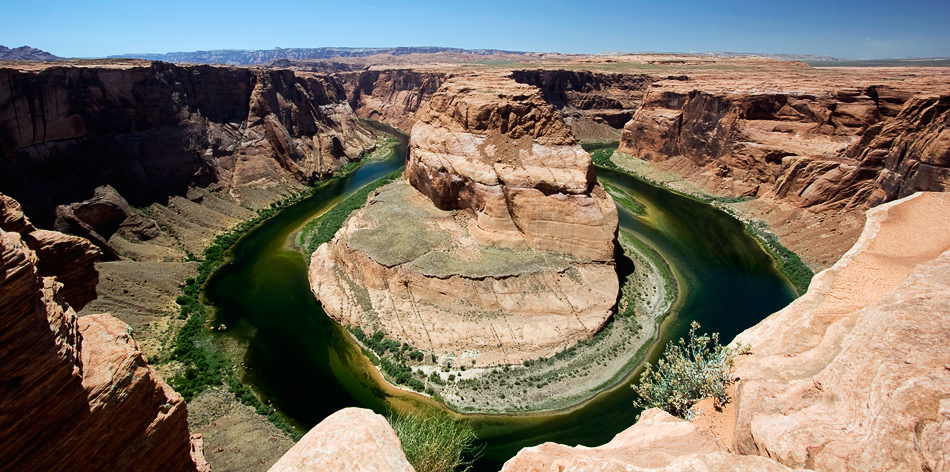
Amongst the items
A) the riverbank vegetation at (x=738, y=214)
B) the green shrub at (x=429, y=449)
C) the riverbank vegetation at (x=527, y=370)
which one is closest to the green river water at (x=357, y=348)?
the riverbank vegetation at (x=527, y=370)

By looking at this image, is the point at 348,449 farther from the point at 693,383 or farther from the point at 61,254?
the point at 61,254

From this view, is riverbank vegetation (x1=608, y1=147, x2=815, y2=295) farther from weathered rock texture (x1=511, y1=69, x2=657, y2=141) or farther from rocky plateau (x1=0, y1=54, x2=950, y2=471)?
weathered rock texture (x1=511, y1=69, x2=657, y2=141)

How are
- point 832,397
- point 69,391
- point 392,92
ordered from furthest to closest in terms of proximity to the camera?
point 392,92
point 832,397
point 69,391

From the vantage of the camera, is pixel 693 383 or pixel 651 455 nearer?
pixel 651 455

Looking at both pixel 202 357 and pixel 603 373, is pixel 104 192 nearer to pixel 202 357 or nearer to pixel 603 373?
pixel 202 357

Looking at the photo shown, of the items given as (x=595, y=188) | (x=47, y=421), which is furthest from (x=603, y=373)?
(x=47, y=421)

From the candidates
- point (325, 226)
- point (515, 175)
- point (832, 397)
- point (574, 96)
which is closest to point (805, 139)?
point (515, 175)
